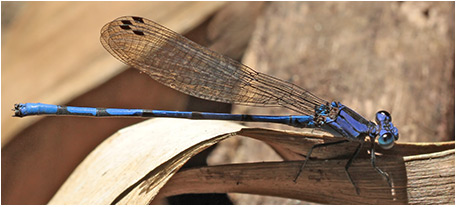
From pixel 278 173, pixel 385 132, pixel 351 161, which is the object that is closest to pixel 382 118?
pixel 385 132

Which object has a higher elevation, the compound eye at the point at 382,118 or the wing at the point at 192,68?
the wing at the point at 192,68

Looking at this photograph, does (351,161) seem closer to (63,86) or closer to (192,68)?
(192,68)

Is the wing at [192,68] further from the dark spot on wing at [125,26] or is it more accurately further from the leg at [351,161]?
the leg at [351,161]

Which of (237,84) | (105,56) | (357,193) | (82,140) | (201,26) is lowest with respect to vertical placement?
(357,193)

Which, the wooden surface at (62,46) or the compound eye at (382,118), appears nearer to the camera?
the compound eye at (382,118)

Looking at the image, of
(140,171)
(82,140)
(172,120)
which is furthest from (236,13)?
(140,171)

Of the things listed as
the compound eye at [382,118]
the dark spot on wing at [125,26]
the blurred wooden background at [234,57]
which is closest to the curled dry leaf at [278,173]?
the compound eye at [382,118]

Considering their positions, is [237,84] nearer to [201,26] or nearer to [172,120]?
[172,120]
